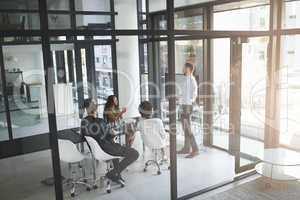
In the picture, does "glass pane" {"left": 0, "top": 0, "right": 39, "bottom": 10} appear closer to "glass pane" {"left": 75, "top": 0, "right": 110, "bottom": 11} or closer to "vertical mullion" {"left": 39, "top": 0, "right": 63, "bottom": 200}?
"glass pane" {"left": 75, "top": 0, "right": 110, "bottom": 11}

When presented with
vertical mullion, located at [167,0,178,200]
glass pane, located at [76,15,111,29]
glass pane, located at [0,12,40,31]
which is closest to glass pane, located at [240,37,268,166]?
vertical mullion, located at [167,0,178,200]

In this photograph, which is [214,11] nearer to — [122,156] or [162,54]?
[162,54]

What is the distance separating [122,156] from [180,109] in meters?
1.52

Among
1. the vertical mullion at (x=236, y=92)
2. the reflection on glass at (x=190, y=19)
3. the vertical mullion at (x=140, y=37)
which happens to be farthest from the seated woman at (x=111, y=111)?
the vertical mullion at (x=140, y=37)

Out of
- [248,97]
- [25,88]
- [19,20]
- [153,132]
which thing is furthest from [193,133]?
[19,20]

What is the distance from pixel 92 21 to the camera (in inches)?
242

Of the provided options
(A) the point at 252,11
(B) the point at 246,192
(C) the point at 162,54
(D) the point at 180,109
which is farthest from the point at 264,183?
(C) the point at 162,54

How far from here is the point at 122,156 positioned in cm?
407

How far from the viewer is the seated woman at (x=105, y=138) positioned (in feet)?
12.8

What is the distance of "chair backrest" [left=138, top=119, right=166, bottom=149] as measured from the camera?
14.6 ft

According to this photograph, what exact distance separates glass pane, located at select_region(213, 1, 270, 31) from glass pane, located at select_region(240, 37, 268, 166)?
298 mm

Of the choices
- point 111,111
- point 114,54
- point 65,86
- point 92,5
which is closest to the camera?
point 111,111

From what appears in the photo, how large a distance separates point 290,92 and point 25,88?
446 cm

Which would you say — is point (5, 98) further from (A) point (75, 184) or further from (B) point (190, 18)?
(B) point (190, 18)
